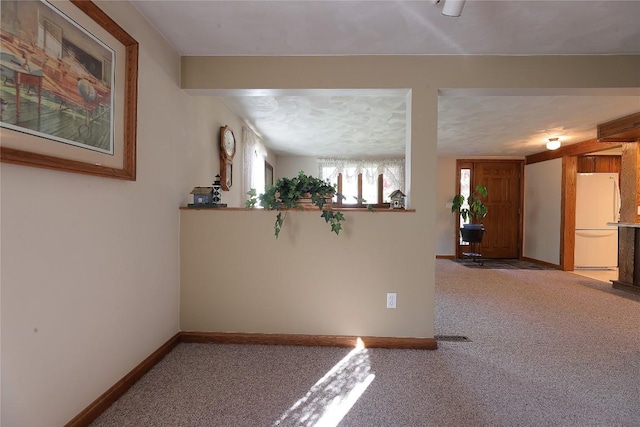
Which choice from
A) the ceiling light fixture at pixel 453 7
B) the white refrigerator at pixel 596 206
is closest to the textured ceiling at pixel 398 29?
the ceiling light fixture at pixel 453 7

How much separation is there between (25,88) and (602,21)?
9.91ft

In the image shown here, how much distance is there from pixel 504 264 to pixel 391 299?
4.98 m

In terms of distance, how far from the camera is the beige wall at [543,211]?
5930 mm

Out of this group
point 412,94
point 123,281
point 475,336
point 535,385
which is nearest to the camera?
point 123,281

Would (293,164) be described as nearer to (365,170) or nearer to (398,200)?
(365,170)

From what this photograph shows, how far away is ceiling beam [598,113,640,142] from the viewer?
3904 millimetres

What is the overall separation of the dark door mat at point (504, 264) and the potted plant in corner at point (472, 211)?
0.47 meters

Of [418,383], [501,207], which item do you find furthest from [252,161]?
[501,207]

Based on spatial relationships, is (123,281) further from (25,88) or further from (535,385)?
(535,385)

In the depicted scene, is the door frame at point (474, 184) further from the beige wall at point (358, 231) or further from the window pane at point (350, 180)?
the beige wall at point (358, 231)

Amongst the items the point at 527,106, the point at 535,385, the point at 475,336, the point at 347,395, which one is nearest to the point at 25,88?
the point at 347,395

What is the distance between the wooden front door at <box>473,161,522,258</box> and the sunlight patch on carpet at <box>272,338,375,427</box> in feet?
19.5

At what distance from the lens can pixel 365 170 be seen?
7.30 meters

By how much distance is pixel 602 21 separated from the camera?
197 centimetres
